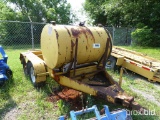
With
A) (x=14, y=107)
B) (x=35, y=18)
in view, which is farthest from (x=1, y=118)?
(x=35, y=18)

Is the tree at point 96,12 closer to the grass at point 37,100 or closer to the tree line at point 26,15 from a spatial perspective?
the tree line at point 26,15

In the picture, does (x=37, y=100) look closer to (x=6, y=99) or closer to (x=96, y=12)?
(x=6, y=99)

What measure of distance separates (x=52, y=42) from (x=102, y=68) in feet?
4.28

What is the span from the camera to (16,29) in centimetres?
1605

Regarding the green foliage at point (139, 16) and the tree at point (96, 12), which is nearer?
the green foliage at point (139, 16)

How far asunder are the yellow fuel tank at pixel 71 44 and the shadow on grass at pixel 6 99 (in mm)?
1148

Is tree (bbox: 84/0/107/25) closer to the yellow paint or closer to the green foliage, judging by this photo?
the green foliage

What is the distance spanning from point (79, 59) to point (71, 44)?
0.43m

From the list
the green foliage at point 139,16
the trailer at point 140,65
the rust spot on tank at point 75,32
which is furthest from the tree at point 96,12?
the rust spot on tank at point 75,32

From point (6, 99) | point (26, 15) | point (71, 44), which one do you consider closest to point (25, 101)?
point (6, 99)

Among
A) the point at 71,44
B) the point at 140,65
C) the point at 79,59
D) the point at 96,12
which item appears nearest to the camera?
the point at 71,44

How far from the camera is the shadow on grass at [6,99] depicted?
11.0 feet

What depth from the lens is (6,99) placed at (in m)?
3.72

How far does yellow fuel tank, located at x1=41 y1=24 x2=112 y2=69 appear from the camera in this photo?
3.27 m
